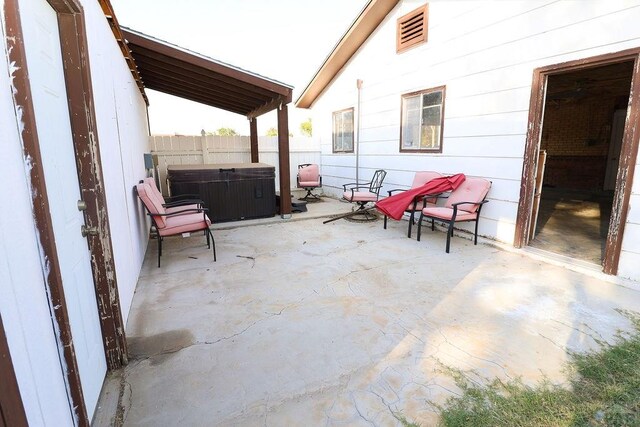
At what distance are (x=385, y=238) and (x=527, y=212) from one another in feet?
5.94

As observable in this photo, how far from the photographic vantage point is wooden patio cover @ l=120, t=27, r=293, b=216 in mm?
4551

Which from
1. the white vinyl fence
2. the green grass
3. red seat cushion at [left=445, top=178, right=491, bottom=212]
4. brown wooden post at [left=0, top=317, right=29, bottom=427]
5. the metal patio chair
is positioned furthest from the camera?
the white vinyl fence

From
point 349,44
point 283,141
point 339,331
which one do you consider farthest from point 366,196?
point 339,331

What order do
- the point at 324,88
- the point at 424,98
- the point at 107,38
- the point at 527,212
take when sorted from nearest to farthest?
the point at 107,38, the point at 527,212, the point at 424,98, the point at 324,88

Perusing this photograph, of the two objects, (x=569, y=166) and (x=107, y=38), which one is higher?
(x=107, y=38)

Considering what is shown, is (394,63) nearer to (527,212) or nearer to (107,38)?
(527,212)

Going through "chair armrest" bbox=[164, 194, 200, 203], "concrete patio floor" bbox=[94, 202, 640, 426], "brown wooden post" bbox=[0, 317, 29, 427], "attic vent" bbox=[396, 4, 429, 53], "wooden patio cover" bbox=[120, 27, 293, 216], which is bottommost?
"concrete patio floor" bbox=[94, 202, 640, 426]

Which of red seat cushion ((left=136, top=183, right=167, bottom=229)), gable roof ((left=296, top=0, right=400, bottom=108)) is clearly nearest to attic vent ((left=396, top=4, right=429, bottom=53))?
gable roof ((left=296, top=0, right=400, bottom=108))

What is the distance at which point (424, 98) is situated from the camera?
5184mm

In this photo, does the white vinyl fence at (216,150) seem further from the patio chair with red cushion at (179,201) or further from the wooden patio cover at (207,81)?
the patio chair with red cushion at (179,201)

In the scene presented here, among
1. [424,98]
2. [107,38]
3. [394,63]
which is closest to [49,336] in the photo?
[107,38]

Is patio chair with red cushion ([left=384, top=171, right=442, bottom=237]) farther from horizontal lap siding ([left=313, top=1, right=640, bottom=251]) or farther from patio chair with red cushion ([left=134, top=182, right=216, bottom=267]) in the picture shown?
patio chair with red cushion ([left=134, top=182, right=216, bottom=267])

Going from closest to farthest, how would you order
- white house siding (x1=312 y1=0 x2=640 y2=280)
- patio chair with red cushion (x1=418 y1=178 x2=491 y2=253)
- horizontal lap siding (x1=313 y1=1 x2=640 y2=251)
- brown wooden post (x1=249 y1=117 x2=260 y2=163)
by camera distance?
white house siding (x1=312 y1=0 x2=640 y2=280), horizontal lap siding (x1=313 y1=1 x2=640 y2=251), patio chair with red cushion (x1=418 y1=178 x2=491 y2=253), brown wooden post (x1=249 y1=117 x2=260 y2=163)

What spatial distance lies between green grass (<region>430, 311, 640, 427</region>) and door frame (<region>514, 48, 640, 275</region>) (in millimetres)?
1592
